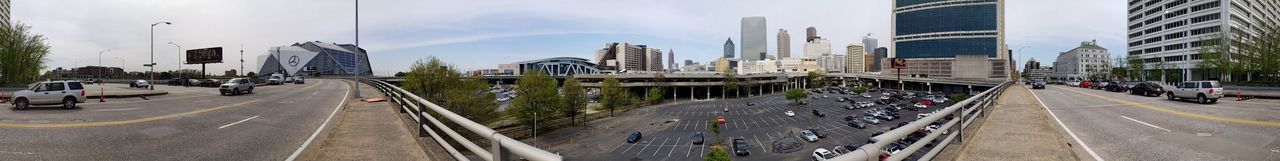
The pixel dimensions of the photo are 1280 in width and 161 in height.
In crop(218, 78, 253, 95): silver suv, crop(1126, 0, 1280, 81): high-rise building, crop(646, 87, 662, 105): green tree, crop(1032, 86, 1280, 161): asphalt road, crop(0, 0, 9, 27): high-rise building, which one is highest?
crop(0, 0, 9, 27): high-rise building

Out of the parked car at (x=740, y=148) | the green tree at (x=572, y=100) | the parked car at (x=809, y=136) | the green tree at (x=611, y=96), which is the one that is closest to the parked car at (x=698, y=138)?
the parked car at (x=740, y=148)

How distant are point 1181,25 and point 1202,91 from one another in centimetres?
9722

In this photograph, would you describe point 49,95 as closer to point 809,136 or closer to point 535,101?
point 535,101

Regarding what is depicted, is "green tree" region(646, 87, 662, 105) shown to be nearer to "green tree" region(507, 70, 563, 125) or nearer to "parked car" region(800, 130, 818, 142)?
"green tree" region(507, 70, 563, 125)

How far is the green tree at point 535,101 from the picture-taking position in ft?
171

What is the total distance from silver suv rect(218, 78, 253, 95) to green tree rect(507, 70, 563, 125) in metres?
22.9

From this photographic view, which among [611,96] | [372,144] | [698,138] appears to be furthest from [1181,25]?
[372,144]

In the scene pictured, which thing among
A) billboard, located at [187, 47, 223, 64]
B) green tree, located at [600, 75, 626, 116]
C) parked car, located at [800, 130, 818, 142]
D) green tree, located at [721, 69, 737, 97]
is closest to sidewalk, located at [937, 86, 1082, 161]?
parked car, located at [800, 130, 818, 142]

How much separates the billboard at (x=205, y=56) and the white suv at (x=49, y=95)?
62225 millimetres

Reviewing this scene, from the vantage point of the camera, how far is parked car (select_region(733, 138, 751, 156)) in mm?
41606

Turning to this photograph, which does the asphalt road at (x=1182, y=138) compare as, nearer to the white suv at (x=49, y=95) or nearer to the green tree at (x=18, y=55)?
the white suv at (x=49, y=95)

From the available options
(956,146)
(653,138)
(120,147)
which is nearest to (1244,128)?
(956,146)

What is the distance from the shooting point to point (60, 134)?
27.7ft

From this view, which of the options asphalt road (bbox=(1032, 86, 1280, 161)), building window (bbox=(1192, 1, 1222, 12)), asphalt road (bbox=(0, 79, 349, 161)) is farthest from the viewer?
building window (bbox=(1192, 1, 1222, 12))
